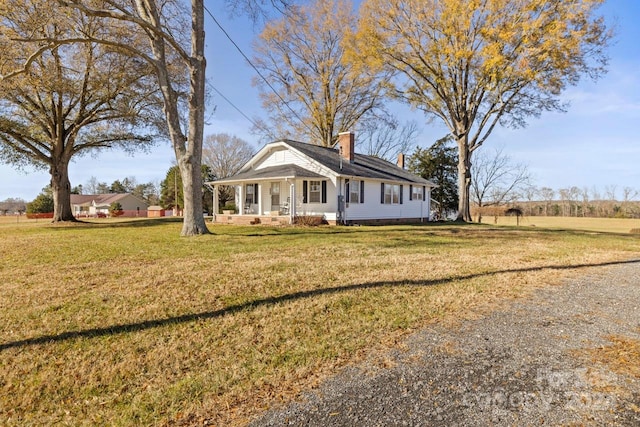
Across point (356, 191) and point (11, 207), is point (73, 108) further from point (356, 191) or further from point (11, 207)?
point (11, 207)

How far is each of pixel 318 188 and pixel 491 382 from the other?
1608cm

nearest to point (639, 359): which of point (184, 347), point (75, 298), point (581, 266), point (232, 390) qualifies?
point (232, 390)

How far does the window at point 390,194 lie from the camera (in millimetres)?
20672

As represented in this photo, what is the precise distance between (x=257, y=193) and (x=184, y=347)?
57.9 feet

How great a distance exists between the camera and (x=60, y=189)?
68.4 ft

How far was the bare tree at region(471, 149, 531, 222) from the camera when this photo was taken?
43.5 m

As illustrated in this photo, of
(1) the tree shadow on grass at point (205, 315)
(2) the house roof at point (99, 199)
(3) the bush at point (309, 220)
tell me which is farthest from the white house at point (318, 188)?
(2) the house roof at point (99, 199)

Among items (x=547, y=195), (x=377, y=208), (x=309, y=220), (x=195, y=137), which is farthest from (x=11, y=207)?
(x=547, y=195)

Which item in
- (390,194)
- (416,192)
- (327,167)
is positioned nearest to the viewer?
(327,167)

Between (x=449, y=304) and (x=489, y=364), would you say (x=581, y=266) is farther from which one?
(x=489, y=364)

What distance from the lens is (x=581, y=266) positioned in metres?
7.25

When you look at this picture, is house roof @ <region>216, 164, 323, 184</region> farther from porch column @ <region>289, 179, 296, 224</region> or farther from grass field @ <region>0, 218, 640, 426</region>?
grass field @ <region>0, 218, 640, 426</region>

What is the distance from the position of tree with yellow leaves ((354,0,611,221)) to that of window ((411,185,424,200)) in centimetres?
262

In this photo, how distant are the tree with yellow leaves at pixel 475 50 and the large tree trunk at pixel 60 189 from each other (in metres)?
18.0
